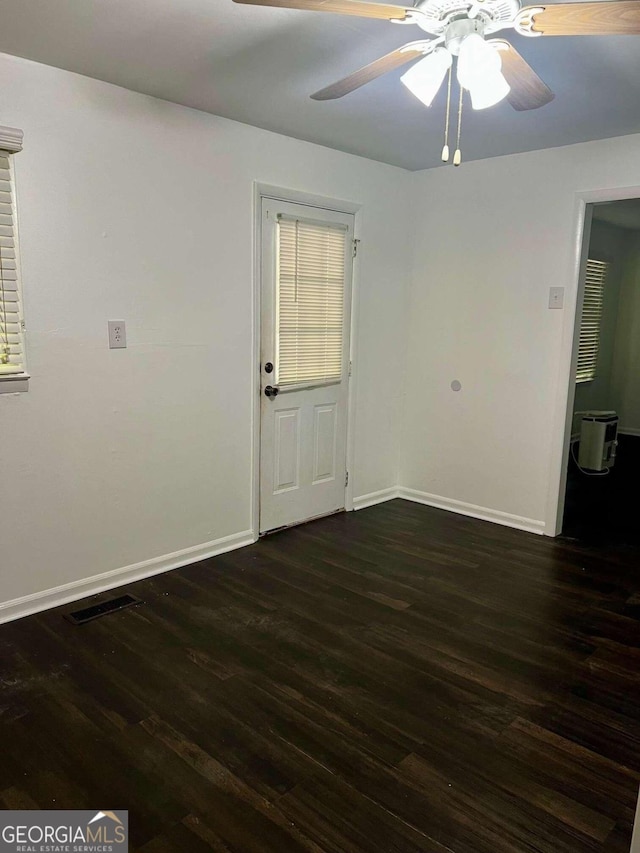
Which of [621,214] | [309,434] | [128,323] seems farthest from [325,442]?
[621,214]

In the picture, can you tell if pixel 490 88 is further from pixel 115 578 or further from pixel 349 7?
pixel 115 578

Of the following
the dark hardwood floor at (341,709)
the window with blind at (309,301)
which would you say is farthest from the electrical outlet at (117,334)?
the dark hardwood floor at (341,709)

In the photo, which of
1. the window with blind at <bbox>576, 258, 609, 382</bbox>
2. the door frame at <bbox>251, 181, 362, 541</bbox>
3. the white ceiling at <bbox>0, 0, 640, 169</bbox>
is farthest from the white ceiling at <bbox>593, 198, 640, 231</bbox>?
the door frame at <bbox>251, 181, 362, 541</bbox>

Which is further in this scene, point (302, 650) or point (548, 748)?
point (302, 650)

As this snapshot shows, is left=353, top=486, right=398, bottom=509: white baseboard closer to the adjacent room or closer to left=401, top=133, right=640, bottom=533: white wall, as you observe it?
the adjacent room

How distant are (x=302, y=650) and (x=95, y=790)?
3.32ft

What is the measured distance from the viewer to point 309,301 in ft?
13.0

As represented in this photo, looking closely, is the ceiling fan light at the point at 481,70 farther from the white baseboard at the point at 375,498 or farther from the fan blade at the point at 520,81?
the white baseboard at the point at 375,498

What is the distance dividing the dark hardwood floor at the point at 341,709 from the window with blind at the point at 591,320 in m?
3.60

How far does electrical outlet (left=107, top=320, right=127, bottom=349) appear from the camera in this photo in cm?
304

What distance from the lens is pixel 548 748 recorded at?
2094 mm

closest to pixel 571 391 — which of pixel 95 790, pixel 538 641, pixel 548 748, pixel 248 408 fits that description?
pixel 538 641

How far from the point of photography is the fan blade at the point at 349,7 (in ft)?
5.34

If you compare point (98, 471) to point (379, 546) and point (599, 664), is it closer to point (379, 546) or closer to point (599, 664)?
point (379, 546)
